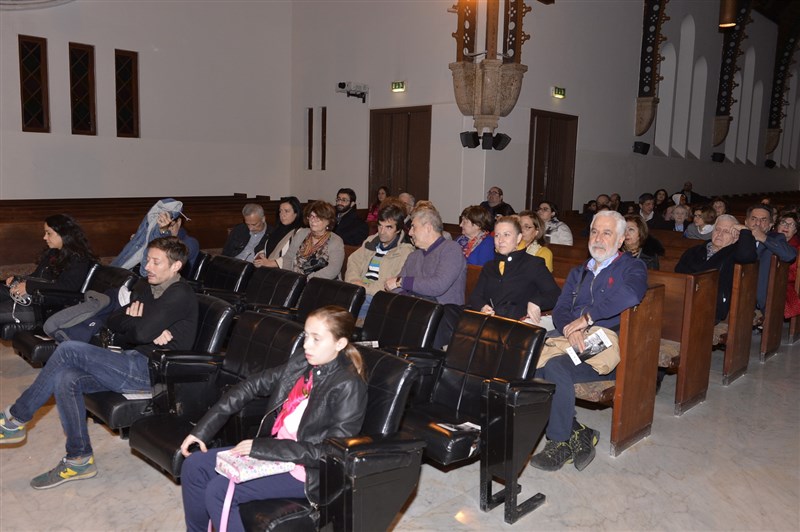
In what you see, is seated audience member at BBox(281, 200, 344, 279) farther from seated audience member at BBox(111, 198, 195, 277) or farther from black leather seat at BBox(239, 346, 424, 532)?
black leather seat at BBox(239, 346, 424, 532)

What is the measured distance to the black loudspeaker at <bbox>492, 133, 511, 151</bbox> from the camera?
9.72 m

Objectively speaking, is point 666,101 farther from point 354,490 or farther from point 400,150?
point 354,490

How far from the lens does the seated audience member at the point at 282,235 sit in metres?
5.60

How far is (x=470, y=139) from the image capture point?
9.74 m

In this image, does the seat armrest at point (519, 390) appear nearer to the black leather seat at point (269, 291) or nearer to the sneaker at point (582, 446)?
the sneaker at point (582, 446)

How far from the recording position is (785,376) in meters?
5.03

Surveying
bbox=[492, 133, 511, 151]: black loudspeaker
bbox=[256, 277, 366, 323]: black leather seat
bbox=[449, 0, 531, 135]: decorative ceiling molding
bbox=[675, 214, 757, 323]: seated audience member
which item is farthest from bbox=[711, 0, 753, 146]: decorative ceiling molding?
bbox=[256, 277, 366, 323]: black leather seat

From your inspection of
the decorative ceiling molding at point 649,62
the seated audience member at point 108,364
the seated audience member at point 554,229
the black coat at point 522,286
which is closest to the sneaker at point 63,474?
the seated audience member at point 108,364

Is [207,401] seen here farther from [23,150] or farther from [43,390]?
[23,150]

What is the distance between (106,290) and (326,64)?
347 inches

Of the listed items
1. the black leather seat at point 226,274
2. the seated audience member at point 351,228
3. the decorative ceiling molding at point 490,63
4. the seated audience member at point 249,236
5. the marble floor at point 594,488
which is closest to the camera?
the marble floor at point 594,488

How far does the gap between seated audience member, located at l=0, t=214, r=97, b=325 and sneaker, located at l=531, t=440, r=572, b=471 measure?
308cm

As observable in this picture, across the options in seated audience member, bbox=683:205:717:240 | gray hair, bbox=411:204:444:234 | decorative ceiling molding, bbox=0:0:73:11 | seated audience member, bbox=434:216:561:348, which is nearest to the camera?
seated audience member, bbox=434:216:561:348

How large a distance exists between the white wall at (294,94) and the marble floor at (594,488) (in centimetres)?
644
